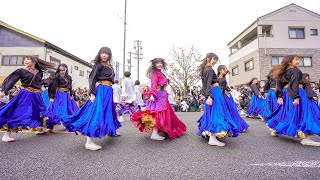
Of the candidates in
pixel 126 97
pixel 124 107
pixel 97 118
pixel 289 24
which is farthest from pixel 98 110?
pixel 289 24

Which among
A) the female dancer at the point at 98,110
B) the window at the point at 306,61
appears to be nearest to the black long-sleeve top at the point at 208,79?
the female dancer at the point at 98,110

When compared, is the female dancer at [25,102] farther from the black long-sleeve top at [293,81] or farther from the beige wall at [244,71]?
the beige wall at [244,71]

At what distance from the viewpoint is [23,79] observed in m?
4.73

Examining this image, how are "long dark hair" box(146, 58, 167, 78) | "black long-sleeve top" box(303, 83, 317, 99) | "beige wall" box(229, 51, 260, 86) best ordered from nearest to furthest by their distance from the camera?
"black long-sleeve top" box(303, 83, 317, 99) < "long dark hair" box(146, 58, 167, 78) < "beige wall" box(229, 51, 260, 86)

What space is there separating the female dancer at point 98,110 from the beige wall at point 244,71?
20.1m

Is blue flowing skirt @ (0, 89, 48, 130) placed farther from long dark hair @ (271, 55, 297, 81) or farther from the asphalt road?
long dark hair @ (271, 55, 297, 81)

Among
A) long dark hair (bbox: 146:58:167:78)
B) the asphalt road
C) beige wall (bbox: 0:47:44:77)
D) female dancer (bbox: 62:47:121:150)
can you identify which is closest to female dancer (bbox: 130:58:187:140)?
long dark hair (bbox: 146:58:167:78)

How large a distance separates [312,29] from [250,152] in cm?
2387

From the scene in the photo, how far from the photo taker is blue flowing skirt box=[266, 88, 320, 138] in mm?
3971

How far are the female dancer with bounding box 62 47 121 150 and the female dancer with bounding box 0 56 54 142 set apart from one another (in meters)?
1.44

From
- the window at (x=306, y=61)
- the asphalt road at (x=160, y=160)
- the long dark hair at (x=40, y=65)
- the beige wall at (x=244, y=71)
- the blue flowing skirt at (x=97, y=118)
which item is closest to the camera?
the asphalt road at (x=160, y=160)

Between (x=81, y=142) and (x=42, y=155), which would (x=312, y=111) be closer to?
(x=81, y=142)

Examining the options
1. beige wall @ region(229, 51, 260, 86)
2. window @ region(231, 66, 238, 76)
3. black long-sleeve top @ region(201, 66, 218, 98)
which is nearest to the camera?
black long-sleeve top @ region(201, 66, 218, 98)

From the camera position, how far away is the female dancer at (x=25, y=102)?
4379 mm
